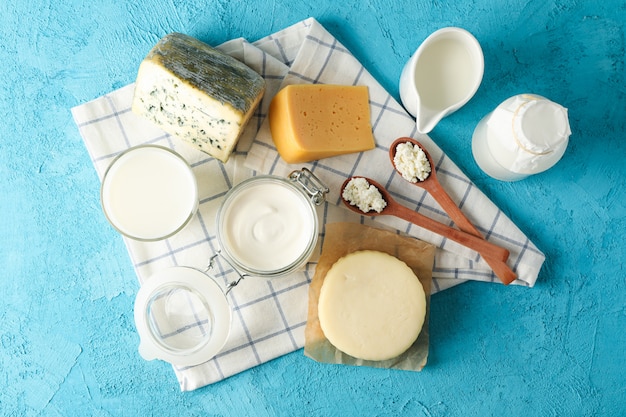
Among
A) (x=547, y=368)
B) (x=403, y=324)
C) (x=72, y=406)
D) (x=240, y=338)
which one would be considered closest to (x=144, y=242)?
(x=240, y=338)

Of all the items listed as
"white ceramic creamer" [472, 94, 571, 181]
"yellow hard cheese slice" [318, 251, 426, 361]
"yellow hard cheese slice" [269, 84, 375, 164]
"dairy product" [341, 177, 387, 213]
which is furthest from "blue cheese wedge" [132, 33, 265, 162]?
"white ceramic creamer" [472, 94, 571, 181]

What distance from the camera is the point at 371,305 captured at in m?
1.17

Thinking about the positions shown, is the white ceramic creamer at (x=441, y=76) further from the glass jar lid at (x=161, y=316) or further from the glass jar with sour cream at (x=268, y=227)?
the glass jar lid at (x=161, y=316)

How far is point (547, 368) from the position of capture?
125cm

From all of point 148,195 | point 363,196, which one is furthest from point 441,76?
point 148,195

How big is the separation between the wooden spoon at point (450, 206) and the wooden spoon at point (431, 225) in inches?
0.7

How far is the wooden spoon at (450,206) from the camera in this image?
46.4 inches

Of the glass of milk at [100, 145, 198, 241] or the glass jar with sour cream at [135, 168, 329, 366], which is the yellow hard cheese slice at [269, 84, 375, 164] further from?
the glass of milk at [100, 145, 198, 241]

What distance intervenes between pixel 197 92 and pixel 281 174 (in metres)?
0.26

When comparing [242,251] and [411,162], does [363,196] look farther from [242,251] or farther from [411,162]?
[242,251]

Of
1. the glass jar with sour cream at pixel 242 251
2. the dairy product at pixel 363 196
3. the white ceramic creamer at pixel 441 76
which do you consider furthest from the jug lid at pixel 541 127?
the glass jar with sour cream at pixel 242 251

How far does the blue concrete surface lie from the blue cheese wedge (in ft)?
0.52

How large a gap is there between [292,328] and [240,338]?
11 cm

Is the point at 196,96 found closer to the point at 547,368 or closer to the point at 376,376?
the point at 376,376
